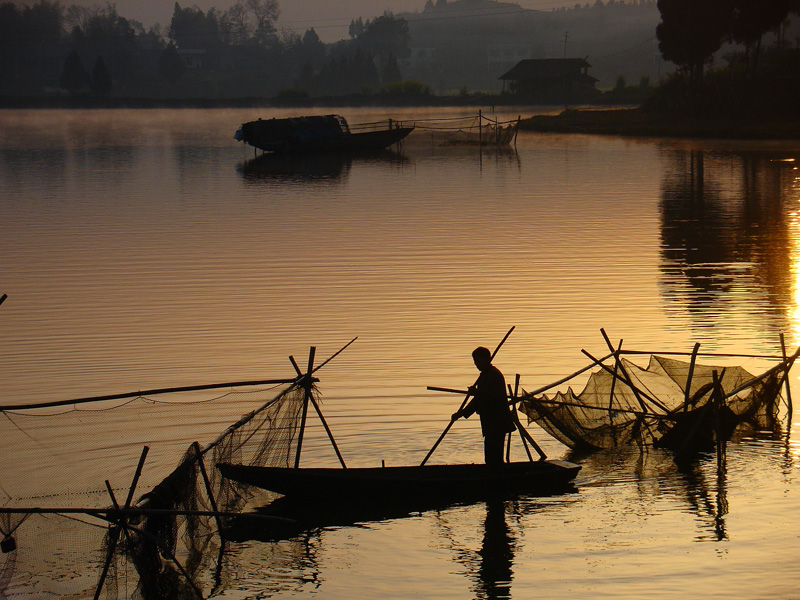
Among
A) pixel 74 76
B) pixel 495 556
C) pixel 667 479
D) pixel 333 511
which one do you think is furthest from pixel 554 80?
pixel 495 556

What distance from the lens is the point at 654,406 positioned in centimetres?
Result: 1128

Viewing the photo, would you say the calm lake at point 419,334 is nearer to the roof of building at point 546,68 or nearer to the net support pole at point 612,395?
the net support pole at point 612,395

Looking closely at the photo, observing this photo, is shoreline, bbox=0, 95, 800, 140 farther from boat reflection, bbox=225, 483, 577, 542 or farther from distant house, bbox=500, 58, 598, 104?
boat reflection, bbox=225, 483, 577, 542

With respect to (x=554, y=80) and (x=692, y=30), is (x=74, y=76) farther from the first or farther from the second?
(x=692, y=30)

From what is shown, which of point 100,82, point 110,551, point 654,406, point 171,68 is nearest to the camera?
point 110,551

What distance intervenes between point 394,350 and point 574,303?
4.04 m

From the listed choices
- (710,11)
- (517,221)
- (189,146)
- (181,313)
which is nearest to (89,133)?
(189,146)

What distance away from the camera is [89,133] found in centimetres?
7494

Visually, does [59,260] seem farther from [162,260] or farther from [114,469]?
[114,469]

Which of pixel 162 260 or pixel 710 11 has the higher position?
pixel 710 11

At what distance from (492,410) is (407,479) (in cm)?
98

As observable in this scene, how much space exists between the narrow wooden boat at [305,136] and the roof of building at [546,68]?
5957 centimetres

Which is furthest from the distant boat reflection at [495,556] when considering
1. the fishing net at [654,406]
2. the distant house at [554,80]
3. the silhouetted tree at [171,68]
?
the silhouetted tree at [171,68]

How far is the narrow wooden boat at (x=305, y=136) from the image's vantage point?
51.7 m
